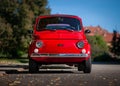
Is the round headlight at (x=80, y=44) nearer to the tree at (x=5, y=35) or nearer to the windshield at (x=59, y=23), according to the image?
the windshield at (x=59, y=23)

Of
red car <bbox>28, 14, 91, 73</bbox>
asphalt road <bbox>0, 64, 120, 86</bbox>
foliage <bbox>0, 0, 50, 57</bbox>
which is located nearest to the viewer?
asphalt road <bbox>0, 64, 120, 86</bbox>

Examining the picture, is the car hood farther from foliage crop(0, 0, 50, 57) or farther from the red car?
foliage crop(0, 0, 50, 57)

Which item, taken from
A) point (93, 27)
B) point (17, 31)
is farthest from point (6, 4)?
point (93, 27)

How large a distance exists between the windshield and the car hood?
52 centimetres

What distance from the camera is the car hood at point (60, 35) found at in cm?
1518

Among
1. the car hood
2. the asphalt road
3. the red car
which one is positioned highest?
the car hood

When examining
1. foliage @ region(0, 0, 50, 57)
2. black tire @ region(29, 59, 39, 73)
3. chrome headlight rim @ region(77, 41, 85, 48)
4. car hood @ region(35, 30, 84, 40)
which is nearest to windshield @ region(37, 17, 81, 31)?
car hood @ region(35, 30, 84, 40)

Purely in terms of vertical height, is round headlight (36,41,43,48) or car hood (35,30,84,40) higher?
car hood (35,30,84,40)

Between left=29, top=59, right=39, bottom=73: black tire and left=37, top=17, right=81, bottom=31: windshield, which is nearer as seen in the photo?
left=29, top=59, right=39, bottom=73: black tire

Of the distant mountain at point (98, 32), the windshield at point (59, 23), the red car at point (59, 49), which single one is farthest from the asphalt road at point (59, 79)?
the distant mountain at point (98, 32)

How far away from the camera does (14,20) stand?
51219mm

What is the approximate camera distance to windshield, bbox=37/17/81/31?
1620 cm

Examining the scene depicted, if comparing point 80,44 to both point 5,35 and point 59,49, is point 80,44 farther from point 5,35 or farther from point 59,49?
point 5,35

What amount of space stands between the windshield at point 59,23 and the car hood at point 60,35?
52 cm
